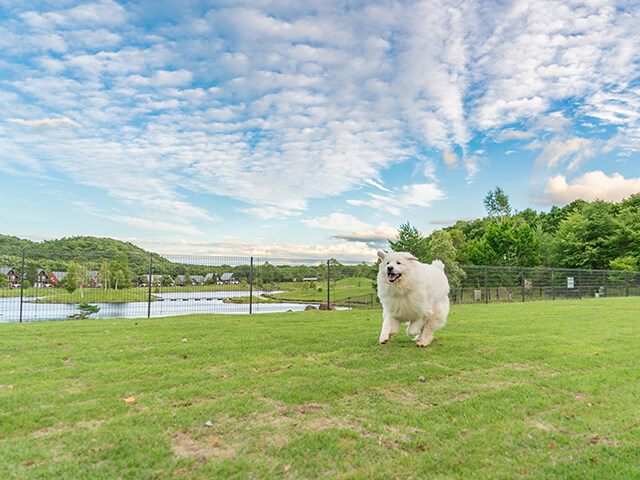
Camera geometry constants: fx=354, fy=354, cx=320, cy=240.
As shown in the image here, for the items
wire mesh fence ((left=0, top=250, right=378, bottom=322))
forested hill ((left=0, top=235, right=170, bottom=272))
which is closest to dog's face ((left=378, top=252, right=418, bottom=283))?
wire mesh fence ((left=0, top=250, right=378, bottom=322))

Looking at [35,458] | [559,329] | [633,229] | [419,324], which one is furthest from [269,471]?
[633,229]

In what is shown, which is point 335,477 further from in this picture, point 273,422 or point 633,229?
point 633,229

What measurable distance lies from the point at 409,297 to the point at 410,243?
25.4m

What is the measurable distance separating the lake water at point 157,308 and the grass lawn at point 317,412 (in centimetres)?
643

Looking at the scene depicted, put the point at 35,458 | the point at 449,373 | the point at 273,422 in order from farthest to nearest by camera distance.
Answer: the point at 449,373 → the point at 273,422 → the point at 35,458

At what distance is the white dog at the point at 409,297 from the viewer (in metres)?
6.17

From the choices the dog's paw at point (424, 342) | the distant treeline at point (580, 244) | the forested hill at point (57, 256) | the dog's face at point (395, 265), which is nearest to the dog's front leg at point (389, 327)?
the dog's paw at point (424, 342)

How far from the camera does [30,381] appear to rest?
4.13m

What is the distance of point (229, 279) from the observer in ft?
45.1

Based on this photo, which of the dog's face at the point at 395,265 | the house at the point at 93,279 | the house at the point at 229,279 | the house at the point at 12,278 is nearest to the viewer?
the dog's face at the point at 395,265

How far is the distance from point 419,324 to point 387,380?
2452 millimetres

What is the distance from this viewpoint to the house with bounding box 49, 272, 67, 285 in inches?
474

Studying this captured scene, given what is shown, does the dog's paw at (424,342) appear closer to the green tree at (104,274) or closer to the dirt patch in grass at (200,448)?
the dirt patch in grass at (200,448)

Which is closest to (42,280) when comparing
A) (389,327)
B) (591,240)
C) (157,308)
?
(157,308)
